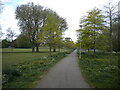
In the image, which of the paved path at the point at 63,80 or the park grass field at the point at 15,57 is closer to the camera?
the paved path at the point at 63,80

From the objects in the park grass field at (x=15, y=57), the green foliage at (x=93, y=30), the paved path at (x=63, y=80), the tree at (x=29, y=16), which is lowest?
the park grass field at (x=15, y=57)

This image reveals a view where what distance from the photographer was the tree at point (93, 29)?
1777cm

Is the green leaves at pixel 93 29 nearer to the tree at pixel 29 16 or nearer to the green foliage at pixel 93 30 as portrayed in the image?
the green foliage at pixel 93 30

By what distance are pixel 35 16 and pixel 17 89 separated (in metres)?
32.6

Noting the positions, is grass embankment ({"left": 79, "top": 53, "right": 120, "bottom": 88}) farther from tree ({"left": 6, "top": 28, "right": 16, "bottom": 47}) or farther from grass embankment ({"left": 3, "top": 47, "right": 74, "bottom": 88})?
tree ({"left": 6, "top": 28, "right": 16, "bottom": 47})

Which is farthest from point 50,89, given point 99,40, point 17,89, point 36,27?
point 36,27

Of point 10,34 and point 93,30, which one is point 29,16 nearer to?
point 10,34

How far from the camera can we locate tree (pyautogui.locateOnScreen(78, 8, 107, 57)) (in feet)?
58.3

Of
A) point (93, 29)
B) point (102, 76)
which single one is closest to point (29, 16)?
point (93, 29)

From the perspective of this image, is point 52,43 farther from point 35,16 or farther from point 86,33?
point 35,16

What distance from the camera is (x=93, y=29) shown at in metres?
18.2

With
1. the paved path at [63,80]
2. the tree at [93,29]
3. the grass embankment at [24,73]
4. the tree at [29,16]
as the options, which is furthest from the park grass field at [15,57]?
the tree at [93,29]

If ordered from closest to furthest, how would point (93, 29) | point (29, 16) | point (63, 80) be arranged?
1. point (63, 80)
2. point (93, 29)
3. point (29, 16)

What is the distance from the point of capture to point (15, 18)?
119ft
